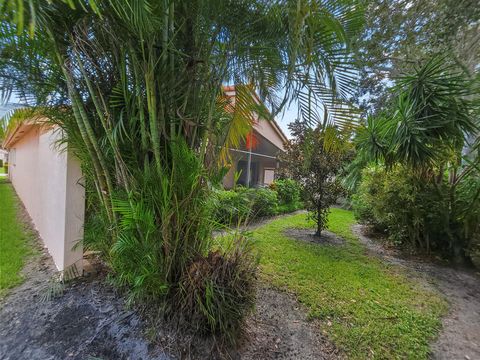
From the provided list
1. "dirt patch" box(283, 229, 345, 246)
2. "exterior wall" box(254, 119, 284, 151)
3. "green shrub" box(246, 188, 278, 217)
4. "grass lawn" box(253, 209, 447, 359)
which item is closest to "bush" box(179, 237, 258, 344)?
"grass lawn" box(253, 209, 447, 359)

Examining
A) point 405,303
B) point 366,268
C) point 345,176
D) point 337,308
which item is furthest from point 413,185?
point 337,308

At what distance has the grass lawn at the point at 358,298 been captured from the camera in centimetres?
253

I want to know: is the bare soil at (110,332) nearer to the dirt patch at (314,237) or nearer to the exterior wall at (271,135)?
the dirt patch at (314,237)

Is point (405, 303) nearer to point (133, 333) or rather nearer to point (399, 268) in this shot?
point (399, 268)

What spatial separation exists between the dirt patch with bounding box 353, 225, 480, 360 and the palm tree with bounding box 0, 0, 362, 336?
9.01 ft

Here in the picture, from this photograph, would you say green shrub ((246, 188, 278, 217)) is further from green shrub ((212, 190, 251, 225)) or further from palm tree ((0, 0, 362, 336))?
palm tree ((0, 0, 362, 336))

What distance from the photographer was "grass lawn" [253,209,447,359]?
2529 millimetres

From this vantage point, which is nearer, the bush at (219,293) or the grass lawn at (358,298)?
the bush at (219,293)

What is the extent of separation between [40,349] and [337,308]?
3225 millimetres

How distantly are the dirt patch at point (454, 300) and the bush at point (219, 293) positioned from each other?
6.86ft

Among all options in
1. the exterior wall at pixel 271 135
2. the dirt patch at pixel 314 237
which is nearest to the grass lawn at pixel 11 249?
the dirt patch at pixel 314 237

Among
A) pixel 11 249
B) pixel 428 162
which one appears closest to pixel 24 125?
pixel 11 249

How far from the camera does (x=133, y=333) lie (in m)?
2.21

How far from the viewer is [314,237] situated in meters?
6.54
